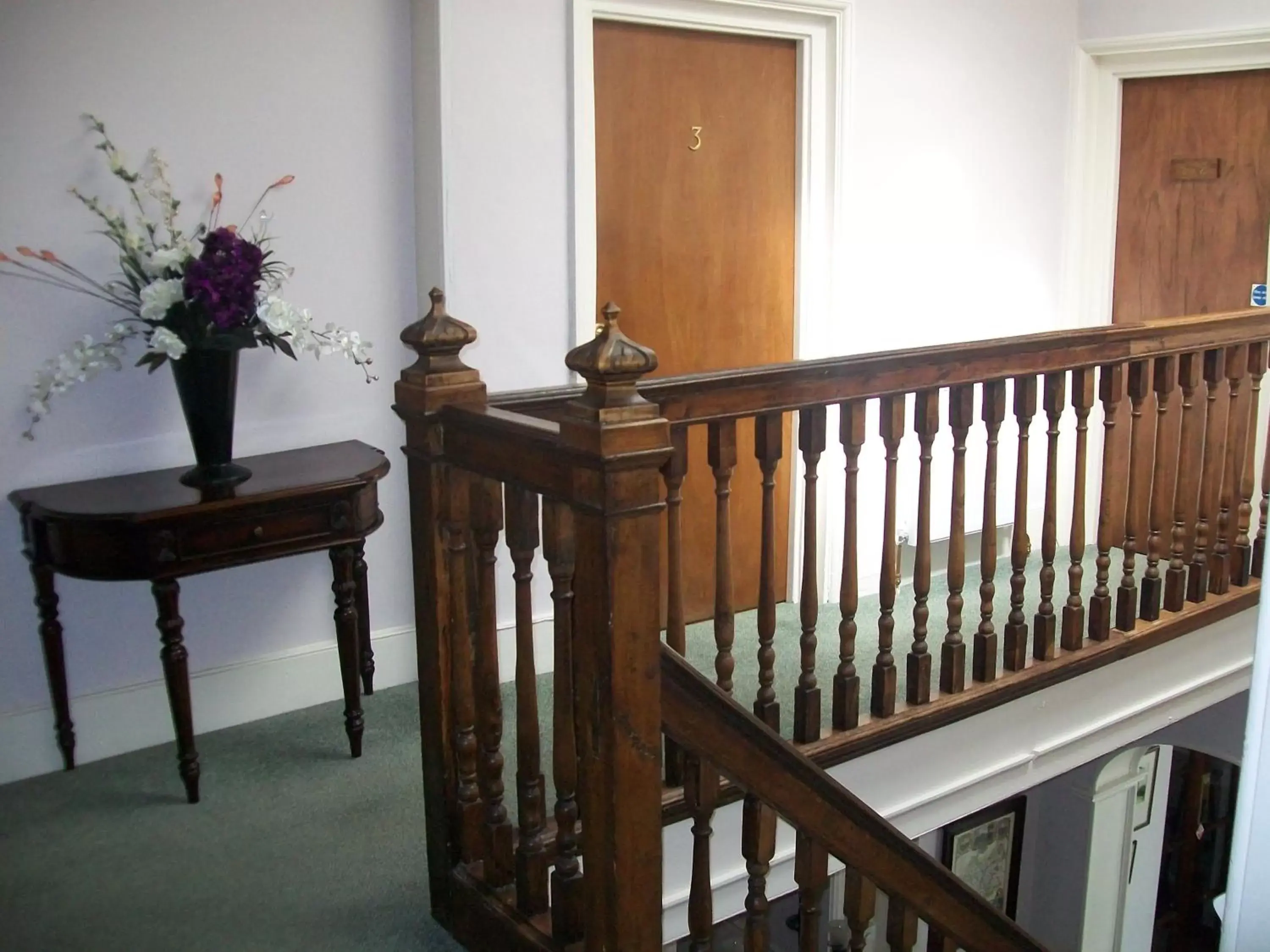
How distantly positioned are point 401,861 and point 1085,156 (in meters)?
3.71

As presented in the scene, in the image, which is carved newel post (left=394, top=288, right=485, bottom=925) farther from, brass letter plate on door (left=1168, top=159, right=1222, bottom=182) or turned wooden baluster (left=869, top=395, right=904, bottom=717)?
brass letter plate on door (left=1168, top=159, right=1222, bottom=182)

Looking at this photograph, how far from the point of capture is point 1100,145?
4.65 meters

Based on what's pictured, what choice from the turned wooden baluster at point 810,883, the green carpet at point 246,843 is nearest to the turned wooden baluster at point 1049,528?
the green carpet at point 246,843

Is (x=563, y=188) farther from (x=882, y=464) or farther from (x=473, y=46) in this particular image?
(x=882, y=464)

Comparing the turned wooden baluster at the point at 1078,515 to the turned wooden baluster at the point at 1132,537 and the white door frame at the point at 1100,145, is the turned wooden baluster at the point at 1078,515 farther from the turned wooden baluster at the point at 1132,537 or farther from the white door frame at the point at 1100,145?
the white door frame at the point at 1100,145

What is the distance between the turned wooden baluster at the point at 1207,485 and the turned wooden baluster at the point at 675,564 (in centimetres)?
165

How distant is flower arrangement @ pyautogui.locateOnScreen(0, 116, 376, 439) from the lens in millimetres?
2580

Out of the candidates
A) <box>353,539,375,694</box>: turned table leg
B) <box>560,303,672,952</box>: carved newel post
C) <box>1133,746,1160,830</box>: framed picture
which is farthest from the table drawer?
<box>1133,746,1160,830</box>: framed picture

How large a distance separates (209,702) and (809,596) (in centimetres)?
158

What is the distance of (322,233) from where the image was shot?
3.05 meters

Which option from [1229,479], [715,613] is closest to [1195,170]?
[1229,479]

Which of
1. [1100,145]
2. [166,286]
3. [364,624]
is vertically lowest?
[364,624]

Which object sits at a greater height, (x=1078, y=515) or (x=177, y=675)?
(x=1078, y=515)

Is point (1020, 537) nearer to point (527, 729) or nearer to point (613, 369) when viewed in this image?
point (527, 729)
